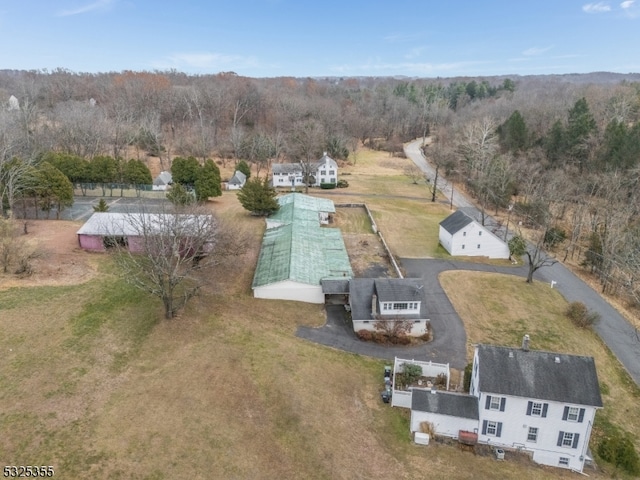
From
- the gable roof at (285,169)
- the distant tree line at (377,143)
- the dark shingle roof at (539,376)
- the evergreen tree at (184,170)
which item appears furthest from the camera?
the gable roof at (285,169)

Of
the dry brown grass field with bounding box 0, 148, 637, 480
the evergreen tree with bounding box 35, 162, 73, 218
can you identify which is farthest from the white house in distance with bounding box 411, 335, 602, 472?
the evergreen tree with bounding box 35, 162, 73, 218

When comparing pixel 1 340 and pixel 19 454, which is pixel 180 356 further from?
pixel 1 340

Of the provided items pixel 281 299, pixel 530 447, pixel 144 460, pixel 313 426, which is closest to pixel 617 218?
pixel 530 447

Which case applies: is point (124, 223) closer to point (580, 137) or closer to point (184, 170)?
point (184, 170)

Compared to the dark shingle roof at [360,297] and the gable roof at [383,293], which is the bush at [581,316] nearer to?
the gable roof at [383,293]

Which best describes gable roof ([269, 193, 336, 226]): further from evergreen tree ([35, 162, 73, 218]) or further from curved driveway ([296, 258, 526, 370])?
evergreen tree ([35, 162, 73, 218])

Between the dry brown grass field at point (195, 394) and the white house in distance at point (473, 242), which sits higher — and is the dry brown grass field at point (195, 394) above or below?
below

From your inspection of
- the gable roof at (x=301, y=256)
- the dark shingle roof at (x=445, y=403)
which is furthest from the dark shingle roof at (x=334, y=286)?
the dark shingle roof at (x=445, y=403)
